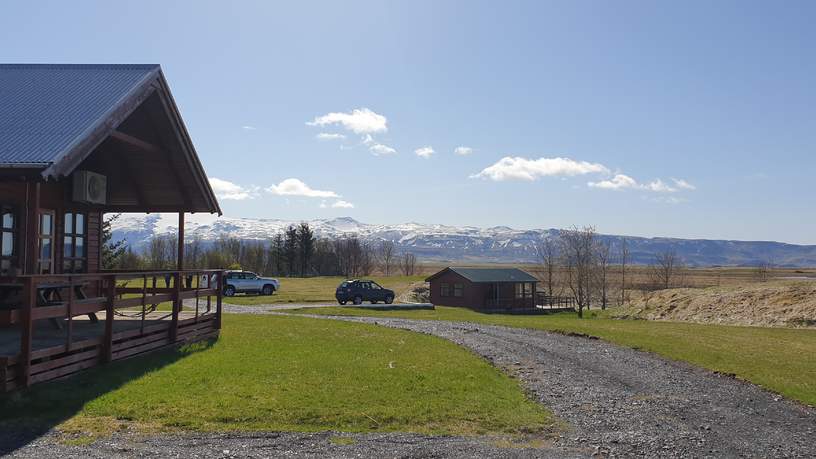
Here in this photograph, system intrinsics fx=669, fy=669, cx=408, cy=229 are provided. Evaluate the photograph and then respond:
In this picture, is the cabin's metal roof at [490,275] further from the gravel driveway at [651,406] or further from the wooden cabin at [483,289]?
the gravel driveway at [651,406]

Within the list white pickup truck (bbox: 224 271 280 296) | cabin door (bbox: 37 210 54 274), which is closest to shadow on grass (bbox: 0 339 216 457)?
cabin door (bbox: 37 210 54 274)

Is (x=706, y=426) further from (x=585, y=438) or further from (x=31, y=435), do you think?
(x=31, y=435)

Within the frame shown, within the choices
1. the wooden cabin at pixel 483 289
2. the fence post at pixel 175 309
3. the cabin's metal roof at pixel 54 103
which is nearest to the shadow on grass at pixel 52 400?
the fence post at pixel 175 309

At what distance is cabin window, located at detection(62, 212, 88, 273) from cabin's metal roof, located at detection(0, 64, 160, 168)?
4.07m

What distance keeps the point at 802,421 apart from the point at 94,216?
61.0ft

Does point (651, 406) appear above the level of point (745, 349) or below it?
above

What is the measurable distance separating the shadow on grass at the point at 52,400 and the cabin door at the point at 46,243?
5181mm

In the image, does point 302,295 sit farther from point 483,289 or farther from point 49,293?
point 49,293

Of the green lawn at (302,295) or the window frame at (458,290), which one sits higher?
the window frame at (458,290)

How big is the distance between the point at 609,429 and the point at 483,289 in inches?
1807

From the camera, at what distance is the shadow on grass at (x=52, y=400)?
916 cm

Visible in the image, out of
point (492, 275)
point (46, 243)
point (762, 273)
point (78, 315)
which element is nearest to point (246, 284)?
point (492, 275)

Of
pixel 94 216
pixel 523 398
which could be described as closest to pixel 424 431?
pixel 523 398

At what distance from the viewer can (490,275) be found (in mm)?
58000
